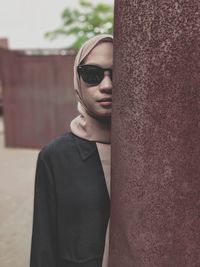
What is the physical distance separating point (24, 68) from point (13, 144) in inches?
77.9

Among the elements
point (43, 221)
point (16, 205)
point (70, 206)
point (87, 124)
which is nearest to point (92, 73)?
point (87, 124)

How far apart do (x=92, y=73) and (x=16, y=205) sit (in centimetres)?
425

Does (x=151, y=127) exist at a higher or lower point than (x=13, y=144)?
higher

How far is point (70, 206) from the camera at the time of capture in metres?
1.23

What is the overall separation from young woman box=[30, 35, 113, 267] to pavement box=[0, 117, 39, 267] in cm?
232

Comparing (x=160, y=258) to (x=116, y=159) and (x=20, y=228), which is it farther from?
(x=20, y=228)

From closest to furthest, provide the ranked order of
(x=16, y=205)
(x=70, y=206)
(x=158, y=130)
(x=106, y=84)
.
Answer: (x=158, y=130) → (x=106, y=84) → (x=70, y=206) → (x=16, y=205)

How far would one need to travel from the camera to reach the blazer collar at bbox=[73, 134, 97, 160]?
1.24 m

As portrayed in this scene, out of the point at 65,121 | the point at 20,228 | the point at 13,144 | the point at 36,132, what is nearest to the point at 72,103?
the point at 65,121

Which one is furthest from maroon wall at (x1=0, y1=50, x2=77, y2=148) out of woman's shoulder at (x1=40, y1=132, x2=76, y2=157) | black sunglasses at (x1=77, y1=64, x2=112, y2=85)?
A: black sunglasses at (x1=77, y1=64, x2=112, y2=85)

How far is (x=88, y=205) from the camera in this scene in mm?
1206

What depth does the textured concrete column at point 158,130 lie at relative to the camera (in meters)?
0.80

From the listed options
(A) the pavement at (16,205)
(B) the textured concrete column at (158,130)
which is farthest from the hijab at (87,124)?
(A) the pavement at (16,205)

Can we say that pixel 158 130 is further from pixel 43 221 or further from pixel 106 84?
pixel 43 221
